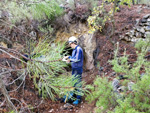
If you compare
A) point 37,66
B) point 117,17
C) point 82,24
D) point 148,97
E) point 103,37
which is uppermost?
point 117,17

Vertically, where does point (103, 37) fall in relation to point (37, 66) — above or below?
above

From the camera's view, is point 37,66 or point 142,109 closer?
point 37,66

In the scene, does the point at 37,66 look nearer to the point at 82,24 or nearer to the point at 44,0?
the point at 44,0

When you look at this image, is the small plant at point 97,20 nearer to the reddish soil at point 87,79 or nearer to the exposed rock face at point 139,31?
the reddish soil at point 87,79

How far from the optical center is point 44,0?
1.72m

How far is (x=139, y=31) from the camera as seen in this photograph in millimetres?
4363

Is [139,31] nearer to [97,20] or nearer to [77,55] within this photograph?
[97,20]

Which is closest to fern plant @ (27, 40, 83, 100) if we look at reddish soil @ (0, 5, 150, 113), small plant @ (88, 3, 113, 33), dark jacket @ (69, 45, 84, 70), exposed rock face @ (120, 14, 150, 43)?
reddish soil @ (0, 5, 150, 113)

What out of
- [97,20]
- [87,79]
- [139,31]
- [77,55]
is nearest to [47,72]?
[77,55]

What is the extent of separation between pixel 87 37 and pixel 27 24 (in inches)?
124

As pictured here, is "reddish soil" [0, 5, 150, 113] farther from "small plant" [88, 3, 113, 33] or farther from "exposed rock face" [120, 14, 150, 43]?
"small plant" [88, 3, 113, 33]

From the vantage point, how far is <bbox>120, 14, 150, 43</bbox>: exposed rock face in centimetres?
425

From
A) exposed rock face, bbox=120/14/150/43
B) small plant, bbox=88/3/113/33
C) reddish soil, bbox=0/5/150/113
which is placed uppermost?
small plant, bbox=88/3/113/33

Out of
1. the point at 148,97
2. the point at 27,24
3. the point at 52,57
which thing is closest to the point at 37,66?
the point at 52,57
